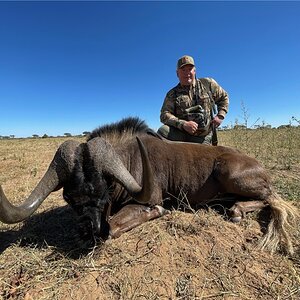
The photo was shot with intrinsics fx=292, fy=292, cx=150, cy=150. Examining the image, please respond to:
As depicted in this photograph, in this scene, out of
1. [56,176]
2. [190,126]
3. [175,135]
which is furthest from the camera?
[175,135]

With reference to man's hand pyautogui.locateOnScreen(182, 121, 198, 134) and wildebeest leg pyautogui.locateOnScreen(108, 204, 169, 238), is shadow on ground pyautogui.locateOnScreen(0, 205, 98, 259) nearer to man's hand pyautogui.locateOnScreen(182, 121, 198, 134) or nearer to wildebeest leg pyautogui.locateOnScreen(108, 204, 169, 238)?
wildebeest leg pyautogui.locateOnScreen(108, 204, 169, 238)

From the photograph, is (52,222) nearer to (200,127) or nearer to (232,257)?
(232,257)

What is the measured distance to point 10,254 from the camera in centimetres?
312

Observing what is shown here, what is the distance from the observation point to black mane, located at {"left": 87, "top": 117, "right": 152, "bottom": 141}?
4617 millimetres

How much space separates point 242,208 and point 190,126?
6.29ft

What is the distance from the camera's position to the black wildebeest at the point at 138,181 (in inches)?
124

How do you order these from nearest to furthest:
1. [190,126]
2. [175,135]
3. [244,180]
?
[244,180], [190,126], [175,135]

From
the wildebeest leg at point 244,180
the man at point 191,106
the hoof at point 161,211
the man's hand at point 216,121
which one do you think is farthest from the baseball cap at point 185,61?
the hoof at point 161,211

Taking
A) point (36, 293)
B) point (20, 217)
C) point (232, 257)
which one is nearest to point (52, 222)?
point (20, 217)

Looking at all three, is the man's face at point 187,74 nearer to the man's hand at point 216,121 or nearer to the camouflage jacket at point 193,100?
the camouflage jacket at point 193,100

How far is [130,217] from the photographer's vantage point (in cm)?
368

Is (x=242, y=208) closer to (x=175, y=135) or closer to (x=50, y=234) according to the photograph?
(x=175, y=135)

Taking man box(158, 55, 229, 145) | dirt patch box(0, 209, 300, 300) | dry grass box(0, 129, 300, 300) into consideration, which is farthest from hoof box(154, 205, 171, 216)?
man box(158, 55, 229, 145)

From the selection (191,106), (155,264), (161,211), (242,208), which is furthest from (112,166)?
(191,106)
